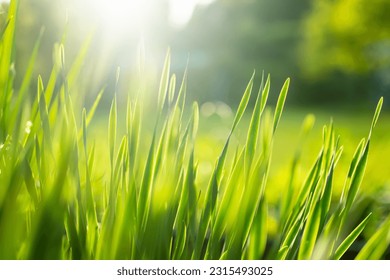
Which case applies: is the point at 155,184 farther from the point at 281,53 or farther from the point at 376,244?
the point at 281,53

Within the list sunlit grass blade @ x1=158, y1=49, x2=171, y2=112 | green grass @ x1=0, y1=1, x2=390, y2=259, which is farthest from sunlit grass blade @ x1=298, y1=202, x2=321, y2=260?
sunlit grass blade @ x1=158, y1=49, x2=171, y2=112

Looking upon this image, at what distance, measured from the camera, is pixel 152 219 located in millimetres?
417

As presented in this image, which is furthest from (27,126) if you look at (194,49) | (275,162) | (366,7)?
(194,49)

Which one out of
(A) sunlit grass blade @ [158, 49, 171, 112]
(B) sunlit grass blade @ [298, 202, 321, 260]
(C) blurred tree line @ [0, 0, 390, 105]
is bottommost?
(C) blurred tree line @ [0, 0, 390, 105]

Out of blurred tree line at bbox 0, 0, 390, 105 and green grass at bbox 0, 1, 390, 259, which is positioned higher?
green grass at bbox 0, 1, 390, 259

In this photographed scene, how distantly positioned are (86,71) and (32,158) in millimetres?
89

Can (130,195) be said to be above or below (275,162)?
above

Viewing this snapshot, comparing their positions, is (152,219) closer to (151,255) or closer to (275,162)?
(151,255)

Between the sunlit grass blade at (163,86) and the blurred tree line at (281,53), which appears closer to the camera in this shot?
the sunlit grass blade at (163,86)

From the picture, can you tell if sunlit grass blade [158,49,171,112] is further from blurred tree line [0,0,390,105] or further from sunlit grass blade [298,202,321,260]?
blurred tree line [0,0,390,105]

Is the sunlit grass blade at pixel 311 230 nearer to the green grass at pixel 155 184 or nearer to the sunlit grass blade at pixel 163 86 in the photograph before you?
the green grass at pixel 155 184

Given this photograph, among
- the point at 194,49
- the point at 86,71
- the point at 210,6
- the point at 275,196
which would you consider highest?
the point at 86,71

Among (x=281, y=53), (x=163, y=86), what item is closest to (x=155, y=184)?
(x=163, y=86)

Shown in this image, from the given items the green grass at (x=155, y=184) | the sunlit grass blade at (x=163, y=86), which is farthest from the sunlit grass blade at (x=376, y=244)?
the sunlit grass blade at (x=163, y=86)
